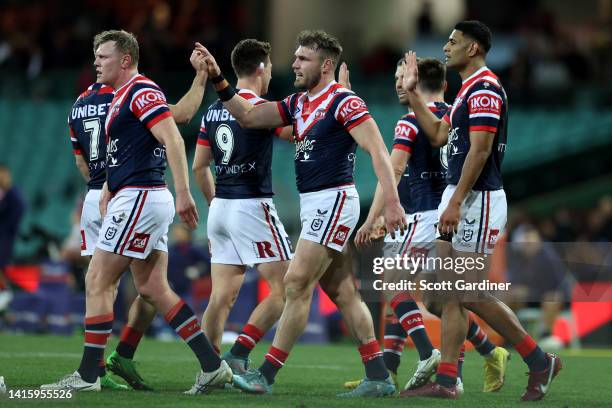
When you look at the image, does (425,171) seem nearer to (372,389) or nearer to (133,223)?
(372,389)

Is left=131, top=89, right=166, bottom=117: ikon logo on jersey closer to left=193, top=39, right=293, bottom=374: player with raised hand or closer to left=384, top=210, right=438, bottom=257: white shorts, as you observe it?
left=193, top=39, right=293, bottom=374: player with raised hand

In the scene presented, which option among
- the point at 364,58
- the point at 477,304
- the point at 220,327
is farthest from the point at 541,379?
the point at 364,58

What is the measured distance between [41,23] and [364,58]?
728 cm

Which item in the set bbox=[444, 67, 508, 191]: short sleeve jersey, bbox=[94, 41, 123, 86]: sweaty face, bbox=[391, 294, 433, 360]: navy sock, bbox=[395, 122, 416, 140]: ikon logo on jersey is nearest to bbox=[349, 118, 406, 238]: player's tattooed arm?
bbox=[444, 67, 508, 191]: short sleeve jersey

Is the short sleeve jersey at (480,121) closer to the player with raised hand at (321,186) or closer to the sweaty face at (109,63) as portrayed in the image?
the player with raised hand at (321,186)

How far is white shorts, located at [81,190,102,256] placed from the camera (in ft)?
30.2

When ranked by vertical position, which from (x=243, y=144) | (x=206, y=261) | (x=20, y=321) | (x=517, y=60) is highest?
(x=517, y=60)

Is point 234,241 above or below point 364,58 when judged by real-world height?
below

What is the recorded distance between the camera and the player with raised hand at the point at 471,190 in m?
8.35

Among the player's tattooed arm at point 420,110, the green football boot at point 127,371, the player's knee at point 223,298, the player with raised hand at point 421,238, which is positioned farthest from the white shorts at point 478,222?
the green football boot at point 127,371

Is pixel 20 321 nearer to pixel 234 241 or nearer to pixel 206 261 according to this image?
pixel 206 261

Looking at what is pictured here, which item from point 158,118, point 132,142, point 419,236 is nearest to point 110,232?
point 132,142

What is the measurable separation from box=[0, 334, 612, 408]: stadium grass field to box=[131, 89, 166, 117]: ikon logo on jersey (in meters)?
1.90

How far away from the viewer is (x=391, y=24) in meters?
28.3
